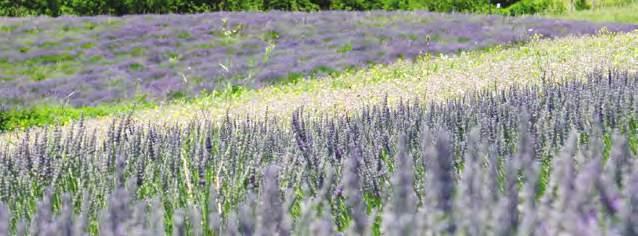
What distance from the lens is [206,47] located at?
16.5 metres

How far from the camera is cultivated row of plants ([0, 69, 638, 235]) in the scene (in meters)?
1.04

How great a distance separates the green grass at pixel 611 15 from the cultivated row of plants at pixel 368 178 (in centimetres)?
2202

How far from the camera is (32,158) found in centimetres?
326

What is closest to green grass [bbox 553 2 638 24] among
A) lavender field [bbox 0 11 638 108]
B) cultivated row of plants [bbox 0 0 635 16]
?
cultivated row of plants [bbox 0 0 635 16]

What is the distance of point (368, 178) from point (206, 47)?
47.3 ft

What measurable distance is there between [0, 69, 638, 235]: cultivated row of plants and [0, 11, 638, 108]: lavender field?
29.2 ft

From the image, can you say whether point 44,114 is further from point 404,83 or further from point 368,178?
point 368,178

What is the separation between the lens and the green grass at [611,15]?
24.7 metres

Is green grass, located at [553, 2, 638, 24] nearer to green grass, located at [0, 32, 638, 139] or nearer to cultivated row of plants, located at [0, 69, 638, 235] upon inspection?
green grass, located at [0, 32, 638, 139]

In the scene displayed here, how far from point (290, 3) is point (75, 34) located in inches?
396

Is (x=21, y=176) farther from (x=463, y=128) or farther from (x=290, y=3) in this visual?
(x=290, y=3)

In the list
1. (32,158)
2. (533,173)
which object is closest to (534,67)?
(32,158)

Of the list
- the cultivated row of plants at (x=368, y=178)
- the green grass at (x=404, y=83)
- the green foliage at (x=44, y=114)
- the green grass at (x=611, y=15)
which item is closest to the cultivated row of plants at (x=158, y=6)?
the green grass at (x=611, y=15)

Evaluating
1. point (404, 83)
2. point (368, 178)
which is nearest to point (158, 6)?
point (404, 83)
